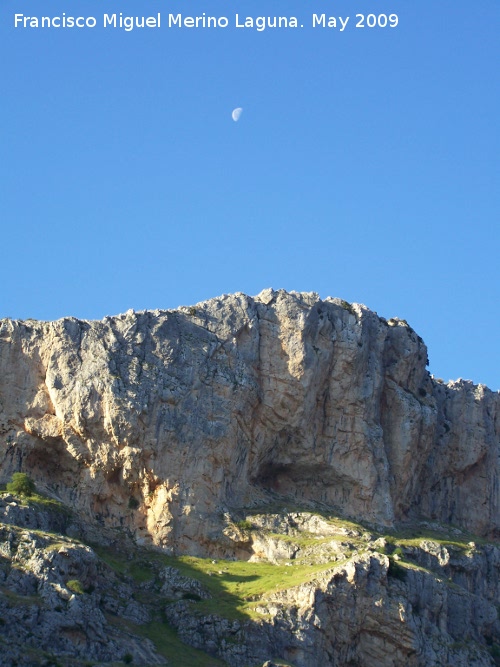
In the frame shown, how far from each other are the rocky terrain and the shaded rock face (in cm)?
15

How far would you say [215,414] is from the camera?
107938 millimetres

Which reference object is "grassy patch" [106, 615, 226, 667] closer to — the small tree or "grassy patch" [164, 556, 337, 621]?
"grassy patch" [164, 556, 337, 621]

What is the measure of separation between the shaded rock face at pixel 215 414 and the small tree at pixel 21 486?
3.70 metres

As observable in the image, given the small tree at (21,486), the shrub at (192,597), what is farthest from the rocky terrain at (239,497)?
the small tree at (21,486)

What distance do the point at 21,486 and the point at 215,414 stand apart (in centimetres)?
1505

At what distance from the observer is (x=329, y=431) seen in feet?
374

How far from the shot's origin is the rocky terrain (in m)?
92.8

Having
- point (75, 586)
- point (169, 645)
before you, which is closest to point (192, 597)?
point (169, 645)

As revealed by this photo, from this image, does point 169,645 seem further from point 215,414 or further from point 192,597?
point 215,414

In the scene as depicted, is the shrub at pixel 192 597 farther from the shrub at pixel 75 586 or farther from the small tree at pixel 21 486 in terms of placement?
the small tree at pixel 21 486

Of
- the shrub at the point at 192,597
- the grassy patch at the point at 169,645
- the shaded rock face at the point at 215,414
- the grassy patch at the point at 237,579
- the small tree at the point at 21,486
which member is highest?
the shaded rock face at the point at 215,414

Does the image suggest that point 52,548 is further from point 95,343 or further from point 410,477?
point 410,477

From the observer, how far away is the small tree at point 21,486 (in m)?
99.8

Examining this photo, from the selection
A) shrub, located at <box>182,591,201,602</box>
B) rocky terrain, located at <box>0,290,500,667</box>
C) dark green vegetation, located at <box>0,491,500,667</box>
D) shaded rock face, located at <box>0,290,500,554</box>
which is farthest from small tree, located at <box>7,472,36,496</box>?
shrub, located at <box>182,591,201,602</box>
